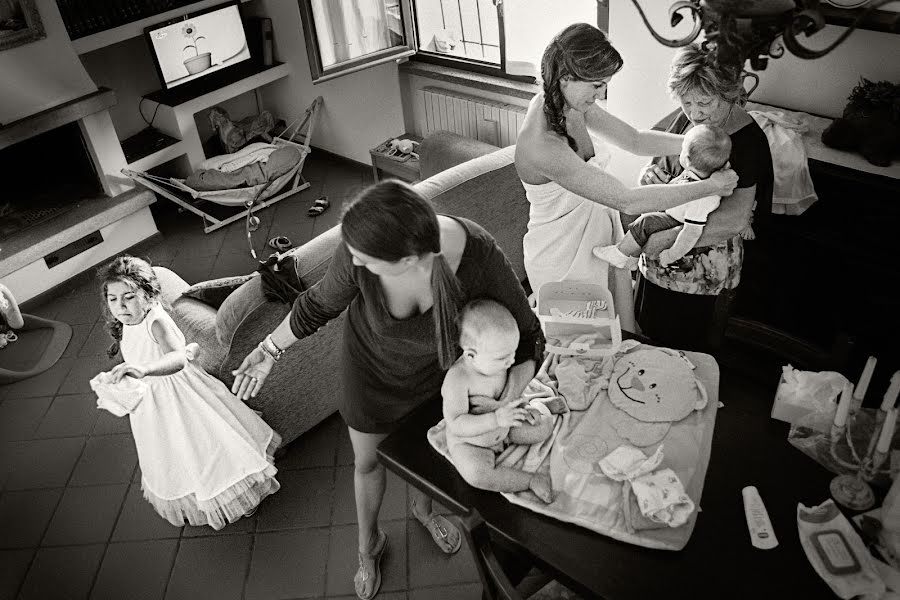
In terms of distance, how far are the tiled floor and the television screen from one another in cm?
229

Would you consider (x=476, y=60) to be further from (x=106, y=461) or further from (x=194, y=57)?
(x=106, y=461)

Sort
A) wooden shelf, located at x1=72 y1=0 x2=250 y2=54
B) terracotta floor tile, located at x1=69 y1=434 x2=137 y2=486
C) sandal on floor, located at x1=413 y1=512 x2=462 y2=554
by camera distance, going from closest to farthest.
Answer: sandal on floor, located at x1=413 y1=512 x2=462 y2=554, terracotta floor tile, located at x1=69 y1=434 x2=137 y2=486, wooden shelf, located at x1=72 y1=0 x2=250 y2=54

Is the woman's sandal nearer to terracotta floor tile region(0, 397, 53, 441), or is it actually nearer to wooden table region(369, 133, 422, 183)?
terracotta floor tile region(0, 397, 53, 441)

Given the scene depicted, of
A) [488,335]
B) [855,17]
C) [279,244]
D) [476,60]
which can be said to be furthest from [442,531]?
[476,60]

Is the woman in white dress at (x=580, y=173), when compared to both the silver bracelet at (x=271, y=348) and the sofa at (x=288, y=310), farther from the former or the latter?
the silver bracelet at (x=271, y=348)

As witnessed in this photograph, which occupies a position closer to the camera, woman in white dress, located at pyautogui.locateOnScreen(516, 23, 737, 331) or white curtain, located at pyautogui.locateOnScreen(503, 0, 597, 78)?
woman in white dress, located at pyautogui.locateOnScreen(516, 23, 737, 331)

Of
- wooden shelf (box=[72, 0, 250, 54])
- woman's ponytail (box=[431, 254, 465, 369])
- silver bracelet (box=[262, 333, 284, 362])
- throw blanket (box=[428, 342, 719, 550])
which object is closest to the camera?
throw blanket (box=[428, 342, 719, 550])

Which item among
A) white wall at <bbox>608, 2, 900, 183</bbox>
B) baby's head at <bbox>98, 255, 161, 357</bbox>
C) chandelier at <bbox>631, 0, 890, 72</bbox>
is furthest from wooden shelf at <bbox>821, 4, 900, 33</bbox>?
baby's head at <bbox>98, 255, 161, 357</bbox>

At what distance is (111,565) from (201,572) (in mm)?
377

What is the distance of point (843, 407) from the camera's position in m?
1.58

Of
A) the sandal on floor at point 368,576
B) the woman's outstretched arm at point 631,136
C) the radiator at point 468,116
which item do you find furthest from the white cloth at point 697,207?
the radiator at point 468,116

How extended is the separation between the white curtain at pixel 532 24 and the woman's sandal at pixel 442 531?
2.47 metres

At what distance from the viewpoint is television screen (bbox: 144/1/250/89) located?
15.2ft

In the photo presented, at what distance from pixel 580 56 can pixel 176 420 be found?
190cm
